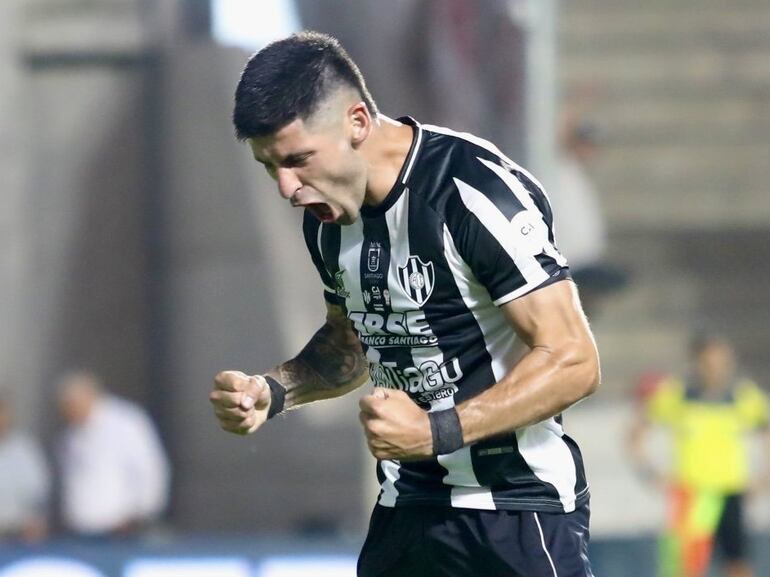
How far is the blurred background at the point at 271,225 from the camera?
11.3 m

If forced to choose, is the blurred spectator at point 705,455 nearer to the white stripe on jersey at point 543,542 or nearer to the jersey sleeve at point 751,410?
the jersey sleeve at point 751,410

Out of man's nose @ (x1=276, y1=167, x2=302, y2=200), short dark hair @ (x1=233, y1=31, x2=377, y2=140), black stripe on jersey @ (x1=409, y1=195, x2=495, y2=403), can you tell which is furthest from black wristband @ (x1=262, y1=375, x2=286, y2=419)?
short dark hair @ (x1=233, y1=31, x2=377, y2=140)

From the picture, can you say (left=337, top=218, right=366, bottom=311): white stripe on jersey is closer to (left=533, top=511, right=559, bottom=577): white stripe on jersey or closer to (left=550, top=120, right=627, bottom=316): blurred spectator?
(left=533, top=511, right=559, bottom=577): white stripe on jersey

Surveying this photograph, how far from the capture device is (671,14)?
41.9 feet

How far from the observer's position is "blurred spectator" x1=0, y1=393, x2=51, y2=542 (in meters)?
10.3

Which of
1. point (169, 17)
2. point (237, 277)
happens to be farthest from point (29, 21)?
point (237, 277)

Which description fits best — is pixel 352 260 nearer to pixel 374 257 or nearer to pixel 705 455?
pixel 374 257

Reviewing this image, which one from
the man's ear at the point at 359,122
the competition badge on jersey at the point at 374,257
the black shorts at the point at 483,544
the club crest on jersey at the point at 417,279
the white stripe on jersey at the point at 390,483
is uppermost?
the man's ear at the point at 359,122

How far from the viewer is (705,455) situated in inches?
434

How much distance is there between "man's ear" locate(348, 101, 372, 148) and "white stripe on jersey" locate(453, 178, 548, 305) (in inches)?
11.8

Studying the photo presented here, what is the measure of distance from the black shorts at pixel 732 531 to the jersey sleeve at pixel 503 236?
7.50m

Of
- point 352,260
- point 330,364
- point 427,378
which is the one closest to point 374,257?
point 352,260

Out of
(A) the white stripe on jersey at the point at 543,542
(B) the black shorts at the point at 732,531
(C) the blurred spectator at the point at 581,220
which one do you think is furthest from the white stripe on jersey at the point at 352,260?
(B) the black shorts at the point at 732,531

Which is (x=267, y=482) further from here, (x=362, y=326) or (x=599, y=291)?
(x=362, y=326)
